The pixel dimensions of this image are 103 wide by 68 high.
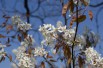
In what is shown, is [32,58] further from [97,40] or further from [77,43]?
[97,40]

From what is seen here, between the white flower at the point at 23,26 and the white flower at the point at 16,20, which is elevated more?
the white flower at the point at 16,20

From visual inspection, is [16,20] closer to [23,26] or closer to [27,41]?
[23,26]

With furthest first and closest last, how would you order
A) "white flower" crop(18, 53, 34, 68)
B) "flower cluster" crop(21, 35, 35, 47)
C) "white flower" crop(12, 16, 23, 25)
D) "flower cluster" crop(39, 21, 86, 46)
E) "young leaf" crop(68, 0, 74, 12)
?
"white flower" crop(12, 16, 23, 25) → "flower cluster" crop(21, 35, 35, 47) → "white flower" crop(18, 53, 34, 68) → "flower cluster" crop(39, 21, 86, 46) → "young leaf" crop(68, 0, 74, 12)

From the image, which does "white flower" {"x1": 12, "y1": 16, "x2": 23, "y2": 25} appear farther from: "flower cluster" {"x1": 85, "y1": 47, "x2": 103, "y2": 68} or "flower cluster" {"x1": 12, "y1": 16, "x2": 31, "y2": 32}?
"flower cluster" {"x1": 85, "y1": 47, "x2": 103, "y2": 68}

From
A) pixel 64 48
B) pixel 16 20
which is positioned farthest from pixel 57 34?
pixel 16 20

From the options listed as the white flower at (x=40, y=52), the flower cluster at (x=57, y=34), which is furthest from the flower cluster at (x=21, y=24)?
the flower cluster at (x=57, y=34)

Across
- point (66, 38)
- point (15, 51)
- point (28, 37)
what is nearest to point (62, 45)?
point (66, 38)

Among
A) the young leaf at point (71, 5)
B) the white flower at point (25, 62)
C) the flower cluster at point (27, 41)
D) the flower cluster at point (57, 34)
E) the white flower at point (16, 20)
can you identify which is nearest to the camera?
Result: the young leaf at point (71, 5)

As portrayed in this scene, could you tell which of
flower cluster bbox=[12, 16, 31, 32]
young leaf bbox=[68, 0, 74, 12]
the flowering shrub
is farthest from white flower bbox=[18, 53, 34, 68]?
young leaf bbox=[68, 0, 74, 12]

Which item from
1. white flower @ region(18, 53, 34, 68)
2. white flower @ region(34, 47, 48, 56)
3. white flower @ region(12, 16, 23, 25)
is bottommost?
white flower @ region(18, 53, 34, 68)

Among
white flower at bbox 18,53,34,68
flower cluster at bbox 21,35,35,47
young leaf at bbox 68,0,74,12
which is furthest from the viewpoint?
flower cluster at bbox 21,35,35,47

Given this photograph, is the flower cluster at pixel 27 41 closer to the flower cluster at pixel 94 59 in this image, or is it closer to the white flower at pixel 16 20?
the white flower at pixel 16 20

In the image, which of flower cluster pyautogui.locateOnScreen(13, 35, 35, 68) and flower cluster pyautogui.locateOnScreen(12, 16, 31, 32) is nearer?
flower cluster pyautogui.locateOnScreen(13, 35, 35, 68)

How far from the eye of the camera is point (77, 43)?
6.10 ft
